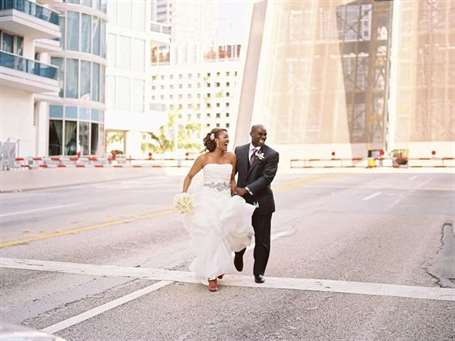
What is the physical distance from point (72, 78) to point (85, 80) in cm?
117

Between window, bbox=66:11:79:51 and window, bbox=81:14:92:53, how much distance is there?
0.54 meters

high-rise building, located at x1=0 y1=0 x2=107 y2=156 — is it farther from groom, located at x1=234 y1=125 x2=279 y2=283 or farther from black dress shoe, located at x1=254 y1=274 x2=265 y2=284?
black dress shoe, located at x1=254 y1=274 x2=265 y2=284

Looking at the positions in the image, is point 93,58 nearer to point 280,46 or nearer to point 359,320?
point 280,46

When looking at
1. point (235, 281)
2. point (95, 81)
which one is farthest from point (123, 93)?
point (235, 281)

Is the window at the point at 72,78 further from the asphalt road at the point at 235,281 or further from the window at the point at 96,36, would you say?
the asphalt road at the point at 235,281

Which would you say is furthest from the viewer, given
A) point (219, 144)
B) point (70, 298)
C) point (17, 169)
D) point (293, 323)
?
point (17, 169)

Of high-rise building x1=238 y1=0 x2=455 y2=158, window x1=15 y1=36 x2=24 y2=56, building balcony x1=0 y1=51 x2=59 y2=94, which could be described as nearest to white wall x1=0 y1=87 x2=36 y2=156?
building balcony x1=0 y1=51 x2=59 y2=94

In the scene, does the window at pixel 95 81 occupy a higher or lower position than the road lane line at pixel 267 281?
higher

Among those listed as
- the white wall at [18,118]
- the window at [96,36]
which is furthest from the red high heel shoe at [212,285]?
the window at [96,36]

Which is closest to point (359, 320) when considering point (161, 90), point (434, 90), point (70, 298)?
point (70, 298)

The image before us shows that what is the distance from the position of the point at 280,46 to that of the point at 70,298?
5211 centimetres

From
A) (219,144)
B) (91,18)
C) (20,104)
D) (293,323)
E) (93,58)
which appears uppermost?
(91,18)

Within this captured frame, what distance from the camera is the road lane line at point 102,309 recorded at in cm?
534

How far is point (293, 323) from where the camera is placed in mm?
5613
